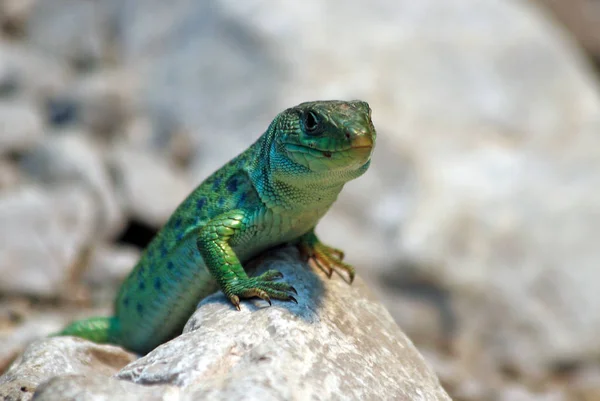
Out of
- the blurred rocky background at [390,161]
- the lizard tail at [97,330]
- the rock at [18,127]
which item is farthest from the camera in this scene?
the rock at [18,127]

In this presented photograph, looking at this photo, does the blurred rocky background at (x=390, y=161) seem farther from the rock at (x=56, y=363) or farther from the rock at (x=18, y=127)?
the rock at (x=56, y=363)

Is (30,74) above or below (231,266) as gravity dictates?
below

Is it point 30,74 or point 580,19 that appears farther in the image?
point 580,19

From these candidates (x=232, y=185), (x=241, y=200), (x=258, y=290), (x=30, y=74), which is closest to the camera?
(x=258, y=290)

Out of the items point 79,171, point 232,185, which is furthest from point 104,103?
point 232,185

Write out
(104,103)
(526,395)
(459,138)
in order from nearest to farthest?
1. (526,395)
2. (459,138)
3. (104,103)

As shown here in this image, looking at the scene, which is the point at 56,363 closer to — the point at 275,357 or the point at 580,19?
the point at 275,357

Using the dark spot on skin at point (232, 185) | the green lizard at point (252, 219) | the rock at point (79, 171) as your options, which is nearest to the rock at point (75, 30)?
the rock at point (79, 171)
